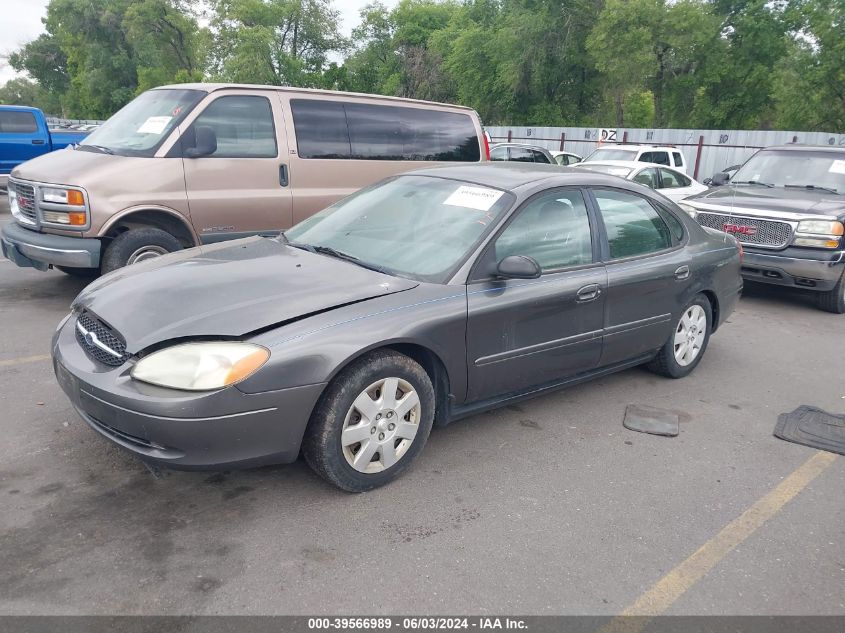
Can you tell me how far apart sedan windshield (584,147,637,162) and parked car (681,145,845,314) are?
269 inches

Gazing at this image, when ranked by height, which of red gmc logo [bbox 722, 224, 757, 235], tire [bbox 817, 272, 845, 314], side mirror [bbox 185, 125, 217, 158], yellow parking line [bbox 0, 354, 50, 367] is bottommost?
tire [bbox 817, 272, 845, 314]

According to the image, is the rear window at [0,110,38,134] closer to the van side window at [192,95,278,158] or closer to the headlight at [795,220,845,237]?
the van side window at [192,95,278,158]

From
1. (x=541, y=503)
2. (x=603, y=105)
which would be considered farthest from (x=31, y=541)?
(x=603, y=105)


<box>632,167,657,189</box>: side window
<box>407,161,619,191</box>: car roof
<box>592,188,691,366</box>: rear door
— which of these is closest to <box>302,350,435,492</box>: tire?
<box>407,161,619,191</box>: car roof

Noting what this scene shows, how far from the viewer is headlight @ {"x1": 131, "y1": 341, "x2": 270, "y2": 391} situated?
9.45 ft

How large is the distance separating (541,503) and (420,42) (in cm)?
6001

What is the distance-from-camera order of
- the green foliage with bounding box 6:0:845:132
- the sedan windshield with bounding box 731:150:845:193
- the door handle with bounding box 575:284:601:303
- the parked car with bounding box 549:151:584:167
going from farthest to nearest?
the green foliage with bounding box 6:0:845:132, the parked car with bounding box 549:151:584:167, the sedan windshield with bounding box 731:150:845:193, the door handle with bounding box 575:284:601:303

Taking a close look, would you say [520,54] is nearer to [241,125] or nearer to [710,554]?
[241,125]

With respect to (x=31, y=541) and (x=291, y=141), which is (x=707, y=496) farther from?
(x=291, y=141)

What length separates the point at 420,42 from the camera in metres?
58.2

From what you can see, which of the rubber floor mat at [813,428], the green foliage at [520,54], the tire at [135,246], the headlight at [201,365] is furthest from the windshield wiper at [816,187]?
the green foliage at [520,54]

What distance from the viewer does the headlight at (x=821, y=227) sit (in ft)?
24.2

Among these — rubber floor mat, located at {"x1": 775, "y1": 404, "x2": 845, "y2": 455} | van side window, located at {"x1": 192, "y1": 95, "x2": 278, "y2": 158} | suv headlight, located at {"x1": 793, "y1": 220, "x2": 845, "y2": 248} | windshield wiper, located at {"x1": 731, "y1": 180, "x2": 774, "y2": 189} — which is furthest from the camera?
windshield wiper, located at {"x1": 731, "y1": 180, "x2": 774, "y2": 189}

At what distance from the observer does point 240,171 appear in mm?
6445
